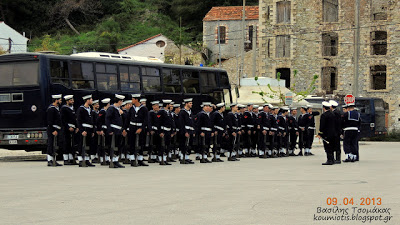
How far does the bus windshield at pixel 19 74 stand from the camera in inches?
927

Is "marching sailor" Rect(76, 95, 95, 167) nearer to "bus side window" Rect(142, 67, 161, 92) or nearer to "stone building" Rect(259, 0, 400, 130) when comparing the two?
"bus side window" Rect(142, 67, 161, 92)

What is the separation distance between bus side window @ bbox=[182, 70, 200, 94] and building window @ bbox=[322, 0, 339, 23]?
104ft

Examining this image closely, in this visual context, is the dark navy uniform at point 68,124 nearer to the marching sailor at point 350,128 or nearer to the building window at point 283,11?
the marching sailor at point 350,128

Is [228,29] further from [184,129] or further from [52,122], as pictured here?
[52,122]

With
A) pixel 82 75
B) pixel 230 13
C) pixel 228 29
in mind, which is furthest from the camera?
pixel 228 29

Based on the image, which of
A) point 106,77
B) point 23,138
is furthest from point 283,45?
point 23,138

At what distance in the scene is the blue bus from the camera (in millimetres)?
23484

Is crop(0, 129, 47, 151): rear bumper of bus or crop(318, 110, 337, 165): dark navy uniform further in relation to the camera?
crop(0, 129, 47, 151): rear bumper of bus

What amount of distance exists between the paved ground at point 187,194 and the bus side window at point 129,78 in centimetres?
752

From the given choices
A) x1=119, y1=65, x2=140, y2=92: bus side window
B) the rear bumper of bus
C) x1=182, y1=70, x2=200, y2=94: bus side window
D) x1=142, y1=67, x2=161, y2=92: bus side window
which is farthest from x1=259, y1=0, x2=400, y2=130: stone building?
the rear bumper of bus

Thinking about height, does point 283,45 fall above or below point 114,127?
above

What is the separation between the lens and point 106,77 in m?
25.5

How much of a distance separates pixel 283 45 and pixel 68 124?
41.0m

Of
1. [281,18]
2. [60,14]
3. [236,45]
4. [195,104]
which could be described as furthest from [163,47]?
[195,104]
